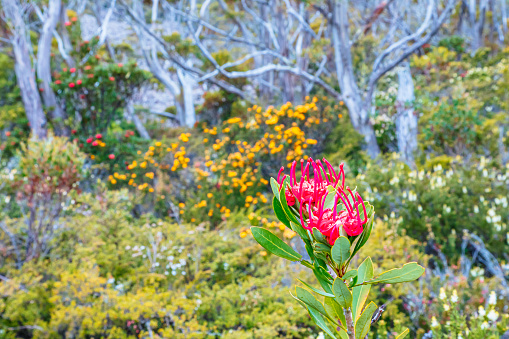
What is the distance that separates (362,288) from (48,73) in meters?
8.21

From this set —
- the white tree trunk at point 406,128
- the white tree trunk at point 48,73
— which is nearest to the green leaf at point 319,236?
the white tree trunk at point 406,128

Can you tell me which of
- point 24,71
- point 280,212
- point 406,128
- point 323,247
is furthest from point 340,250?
point 24,71

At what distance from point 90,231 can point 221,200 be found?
1.97m

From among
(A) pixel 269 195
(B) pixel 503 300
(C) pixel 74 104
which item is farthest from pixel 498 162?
(C) pixel 74 104

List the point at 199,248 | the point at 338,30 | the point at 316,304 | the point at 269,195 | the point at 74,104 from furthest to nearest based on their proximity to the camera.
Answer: the point at 74,104 < the point at 338,30 < the point at 269,195 < the point at 199,248 < the point at 316,304

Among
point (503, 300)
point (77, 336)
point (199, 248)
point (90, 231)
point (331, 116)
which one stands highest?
point (331, 116)

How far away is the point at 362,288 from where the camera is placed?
74cm

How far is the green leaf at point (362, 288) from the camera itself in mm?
681

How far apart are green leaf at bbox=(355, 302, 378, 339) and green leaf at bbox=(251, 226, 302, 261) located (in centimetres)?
20

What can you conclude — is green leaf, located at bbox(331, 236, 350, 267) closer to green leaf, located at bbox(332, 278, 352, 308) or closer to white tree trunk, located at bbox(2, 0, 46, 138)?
green leaf, located at bbox(332, 278, 352, 308)

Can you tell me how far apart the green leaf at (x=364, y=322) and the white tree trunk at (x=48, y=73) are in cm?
729

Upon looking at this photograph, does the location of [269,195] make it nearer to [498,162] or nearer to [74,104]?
[498,162]

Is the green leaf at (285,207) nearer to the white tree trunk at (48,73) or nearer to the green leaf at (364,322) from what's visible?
the green leaf at (364,322)

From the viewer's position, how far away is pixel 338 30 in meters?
5.92
